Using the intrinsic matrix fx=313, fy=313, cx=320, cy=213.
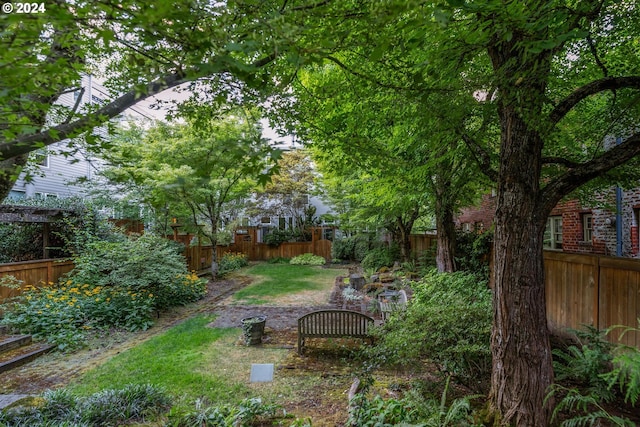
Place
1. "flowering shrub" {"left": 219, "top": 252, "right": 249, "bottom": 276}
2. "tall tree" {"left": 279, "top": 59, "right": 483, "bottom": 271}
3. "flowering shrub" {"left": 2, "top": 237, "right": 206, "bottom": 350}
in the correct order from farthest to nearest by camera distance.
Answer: "flowering shrub" {"left": 219, "top": 252, "right": 249, "bottom": 276} < "flowering shrub" {"left": 2, "top": 237, "right": 206, "bottom": 350} < "tall tree" {"left": 279, "top": 59, "right": 483, "bottom": 271}

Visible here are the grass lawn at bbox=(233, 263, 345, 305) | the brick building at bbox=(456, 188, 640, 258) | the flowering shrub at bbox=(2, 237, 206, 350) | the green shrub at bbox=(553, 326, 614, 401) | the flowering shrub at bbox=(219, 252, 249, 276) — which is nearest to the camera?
the green shrub at bbox=(553, 326, 614, 401)

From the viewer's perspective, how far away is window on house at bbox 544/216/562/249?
10.7 meters

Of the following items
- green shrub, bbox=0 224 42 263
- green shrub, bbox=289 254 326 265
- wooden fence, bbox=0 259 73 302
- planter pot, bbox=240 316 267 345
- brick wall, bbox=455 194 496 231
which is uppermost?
brick wall, bbox=455 194 496 231

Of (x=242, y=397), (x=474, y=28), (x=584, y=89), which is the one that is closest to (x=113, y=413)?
(x=242, y=397)

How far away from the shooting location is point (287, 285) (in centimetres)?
1270

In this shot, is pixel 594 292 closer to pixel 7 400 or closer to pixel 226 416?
pixel 226 416

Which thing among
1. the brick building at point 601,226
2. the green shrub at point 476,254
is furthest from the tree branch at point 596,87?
the green shrub at point 476,254

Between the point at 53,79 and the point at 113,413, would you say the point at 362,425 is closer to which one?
the point at 113,413

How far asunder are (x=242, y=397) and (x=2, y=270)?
6439mm

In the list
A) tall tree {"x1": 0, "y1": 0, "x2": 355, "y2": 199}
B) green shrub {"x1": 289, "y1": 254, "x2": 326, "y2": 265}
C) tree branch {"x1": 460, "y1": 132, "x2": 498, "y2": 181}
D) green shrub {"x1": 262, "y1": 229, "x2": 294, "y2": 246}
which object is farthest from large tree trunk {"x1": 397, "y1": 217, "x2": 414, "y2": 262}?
tall tree {"x1": 0, "y1": 0, "x2": 355, "y2": 199}

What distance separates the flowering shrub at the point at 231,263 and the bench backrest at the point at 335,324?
366 inches

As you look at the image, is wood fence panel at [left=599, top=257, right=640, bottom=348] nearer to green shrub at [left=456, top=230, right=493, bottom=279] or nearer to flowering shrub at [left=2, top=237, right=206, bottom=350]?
green shrub at [left=456, top=230, right=493, bottom=279]

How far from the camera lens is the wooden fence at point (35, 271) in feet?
22.6

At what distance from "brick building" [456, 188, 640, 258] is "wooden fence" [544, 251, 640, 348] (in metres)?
1.61
